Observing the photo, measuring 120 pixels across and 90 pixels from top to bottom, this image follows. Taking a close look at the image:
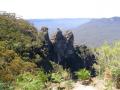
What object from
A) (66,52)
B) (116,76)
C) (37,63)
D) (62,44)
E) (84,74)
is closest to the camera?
(116,76)

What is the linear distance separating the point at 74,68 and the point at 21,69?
53.5 meters

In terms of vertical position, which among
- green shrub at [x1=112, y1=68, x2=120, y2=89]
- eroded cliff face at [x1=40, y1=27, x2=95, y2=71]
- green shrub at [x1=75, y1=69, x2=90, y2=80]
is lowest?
eroded cliff face at [x1=40, y1=27, x2=95, y2=71]

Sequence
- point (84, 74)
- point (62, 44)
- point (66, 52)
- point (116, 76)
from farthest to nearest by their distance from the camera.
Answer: point (66, 52), point (62, 44), point (84, 74), point (116, 76)

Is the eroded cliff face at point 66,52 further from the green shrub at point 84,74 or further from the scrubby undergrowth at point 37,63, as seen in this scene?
the green shrub at point 84,74

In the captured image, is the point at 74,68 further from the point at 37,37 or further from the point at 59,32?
the point at 37,37

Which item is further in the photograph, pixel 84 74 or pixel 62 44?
pixel 62 44

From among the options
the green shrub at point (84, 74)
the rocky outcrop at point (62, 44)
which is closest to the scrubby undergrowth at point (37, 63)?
the green shrub at point (84, 74)

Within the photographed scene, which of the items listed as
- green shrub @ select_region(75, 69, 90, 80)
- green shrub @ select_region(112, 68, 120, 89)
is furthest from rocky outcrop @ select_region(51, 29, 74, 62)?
green shrub @ select_region(112, 68, 120, 89)

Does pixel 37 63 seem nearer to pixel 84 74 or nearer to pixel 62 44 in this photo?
pixel 84 74

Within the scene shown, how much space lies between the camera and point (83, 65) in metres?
103

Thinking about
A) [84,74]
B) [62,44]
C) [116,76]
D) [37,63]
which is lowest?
[62,44]

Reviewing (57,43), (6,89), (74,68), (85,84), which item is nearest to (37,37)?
(57,43)

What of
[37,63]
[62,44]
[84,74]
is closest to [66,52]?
[62,44]

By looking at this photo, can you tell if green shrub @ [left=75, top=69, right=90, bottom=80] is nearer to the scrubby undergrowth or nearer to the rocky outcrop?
the scrubby undergrowth
